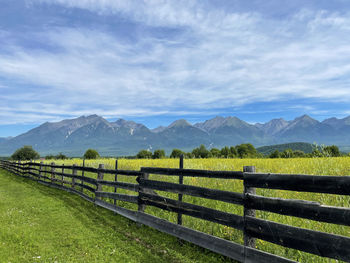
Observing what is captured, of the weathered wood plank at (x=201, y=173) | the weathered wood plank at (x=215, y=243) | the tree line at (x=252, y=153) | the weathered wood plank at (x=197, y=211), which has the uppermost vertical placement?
the tree line at (x=252, y=153)

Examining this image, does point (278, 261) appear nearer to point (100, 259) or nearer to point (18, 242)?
point (100, 259)

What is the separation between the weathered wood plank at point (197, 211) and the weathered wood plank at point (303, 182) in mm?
842

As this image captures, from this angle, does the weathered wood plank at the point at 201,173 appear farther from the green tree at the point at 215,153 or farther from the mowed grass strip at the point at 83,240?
the green tree at the point at 215,153

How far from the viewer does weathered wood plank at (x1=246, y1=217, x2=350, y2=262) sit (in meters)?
3.53

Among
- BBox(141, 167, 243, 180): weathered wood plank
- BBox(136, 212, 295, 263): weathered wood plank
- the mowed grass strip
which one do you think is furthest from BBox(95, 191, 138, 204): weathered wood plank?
BBox(141, 167, 243, 180): weathered wood plank

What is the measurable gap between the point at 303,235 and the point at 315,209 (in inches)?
18.1

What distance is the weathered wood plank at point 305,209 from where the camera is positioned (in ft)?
11.7

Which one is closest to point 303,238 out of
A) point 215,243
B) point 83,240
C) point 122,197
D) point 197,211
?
point 215,243

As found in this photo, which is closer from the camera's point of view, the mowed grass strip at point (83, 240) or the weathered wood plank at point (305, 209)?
the weathered wood plank at point (305, 209)

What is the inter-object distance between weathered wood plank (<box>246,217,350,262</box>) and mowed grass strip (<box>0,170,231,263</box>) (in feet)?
4.86

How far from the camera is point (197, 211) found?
6152 millimetres

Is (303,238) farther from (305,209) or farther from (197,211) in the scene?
(197,211)

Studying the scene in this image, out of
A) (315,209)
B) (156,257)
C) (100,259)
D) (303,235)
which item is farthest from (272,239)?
(100,259)

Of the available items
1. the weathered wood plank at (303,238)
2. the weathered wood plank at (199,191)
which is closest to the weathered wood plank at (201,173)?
the weathered wood plank at (199,191)
